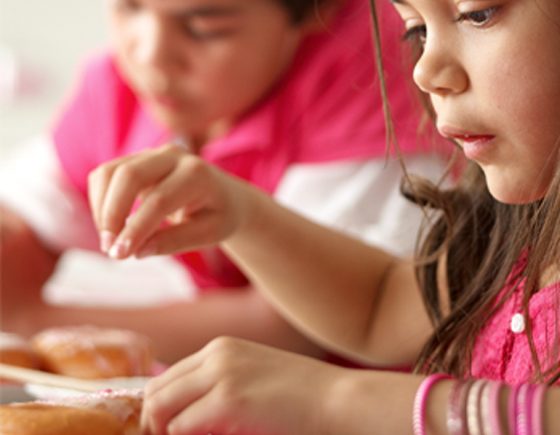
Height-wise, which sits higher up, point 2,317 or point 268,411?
point 268,411

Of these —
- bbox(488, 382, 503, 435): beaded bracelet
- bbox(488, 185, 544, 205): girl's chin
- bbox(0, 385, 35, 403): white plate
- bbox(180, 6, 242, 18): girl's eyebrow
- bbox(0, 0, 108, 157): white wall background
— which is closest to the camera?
bbox(488, 382, 503, 435): beaded bracelet

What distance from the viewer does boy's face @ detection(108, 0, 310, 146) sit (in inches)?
38.7

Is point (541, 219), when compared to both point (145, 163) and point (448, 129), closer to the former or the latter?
point (448, 129)

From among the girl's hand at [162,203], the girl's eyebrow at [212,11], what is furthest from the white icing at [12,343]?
the girl's eyebrow at [212,11]

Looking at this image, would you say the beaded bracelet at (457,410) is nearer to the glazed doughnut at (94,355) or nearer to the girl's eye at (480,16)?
the girl's eye at (480,16)

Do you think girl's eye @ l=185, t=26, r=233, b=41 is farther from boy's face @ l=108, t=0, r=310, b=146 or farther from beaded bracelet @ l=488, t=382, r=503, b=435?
beaded bracelet @ l=488, t=382, r=503, b=435

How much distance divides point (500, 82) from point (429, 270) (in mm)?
228

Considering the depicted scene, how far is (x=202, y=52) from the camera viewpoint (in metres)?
1.00

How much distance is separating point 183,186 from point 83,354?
0.45ft

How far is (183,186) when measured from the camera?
0.70m

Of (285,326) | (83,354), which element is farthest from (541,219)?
(285,326)

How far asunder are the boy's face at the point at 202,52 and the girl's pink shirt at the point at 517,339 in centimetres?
44

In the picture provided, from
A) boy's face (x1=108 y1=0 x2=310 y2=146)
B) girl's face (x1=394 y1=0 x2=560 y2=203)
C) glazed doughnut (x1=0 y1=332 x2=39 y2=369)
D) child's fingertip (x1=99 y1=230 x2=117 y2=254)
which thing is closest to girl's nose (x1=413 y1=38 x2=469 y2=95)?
girl's face (x1=394 y1=0 x2=560 y2=203)

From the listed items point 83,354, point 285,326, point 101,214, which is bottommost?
point 285,326
